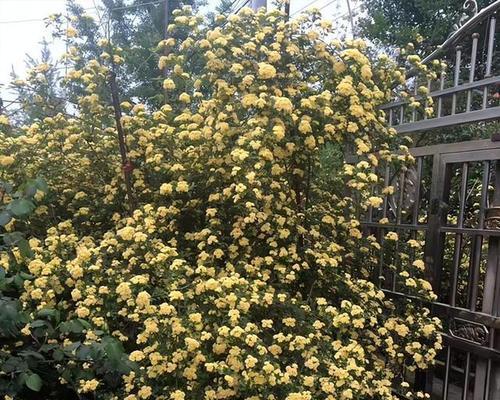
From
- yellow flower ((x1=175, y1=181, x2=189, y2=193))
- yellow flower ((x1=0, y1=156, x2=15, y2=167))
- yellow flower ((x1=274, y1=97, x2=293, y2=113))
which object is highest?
yellow flower ((x1=274, y1=97, x2=293, y2=113))

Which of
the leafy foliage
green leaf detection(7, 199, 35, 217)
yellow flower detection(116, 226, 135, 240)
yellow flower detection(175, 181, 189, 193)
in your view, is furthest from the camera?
the leafy foliage

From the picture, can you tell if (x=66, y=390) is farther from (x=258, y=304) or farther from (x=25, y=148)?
→ (x=25, y=148)

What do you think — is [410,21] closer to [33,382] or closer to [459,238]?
[459,238]

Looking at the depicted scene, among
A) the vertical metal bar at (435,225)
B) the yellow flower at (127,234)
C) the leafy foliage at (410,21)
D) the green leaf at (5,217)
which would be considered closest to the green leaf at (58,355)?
the green leaf at (5,217)

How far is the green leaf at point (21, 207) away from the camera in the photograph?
1544 mm

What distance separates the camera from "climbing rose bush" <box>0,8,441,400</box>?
87.9 inches

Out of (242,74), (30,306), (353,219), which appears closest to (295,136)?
(242,74)

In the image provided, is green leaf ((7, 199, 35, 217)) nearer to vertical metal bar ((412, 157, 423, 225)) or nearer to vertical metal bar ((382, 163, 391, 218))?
vertical metal bar ((412, 157, 423, 225))

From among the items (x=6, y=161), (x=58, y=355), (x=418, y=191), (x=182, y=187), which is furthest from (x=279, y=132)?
(x=6, y=161)

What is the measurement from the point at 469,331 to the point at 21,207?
7.32 feet

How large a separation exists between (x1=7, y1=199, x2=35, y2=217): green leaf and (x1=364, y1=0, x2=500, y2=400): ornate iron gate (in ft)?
6.85

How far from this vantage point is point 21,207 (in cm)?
155

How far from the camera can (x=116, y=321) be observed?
267cm

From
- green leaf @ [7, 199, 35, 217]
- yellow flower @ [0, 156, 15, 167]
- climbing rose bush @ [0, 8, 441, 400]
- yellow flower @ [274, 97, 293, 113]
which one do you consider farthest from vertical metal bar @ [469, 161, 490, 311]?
yellow flower @ [0, 156, 15, 167]
